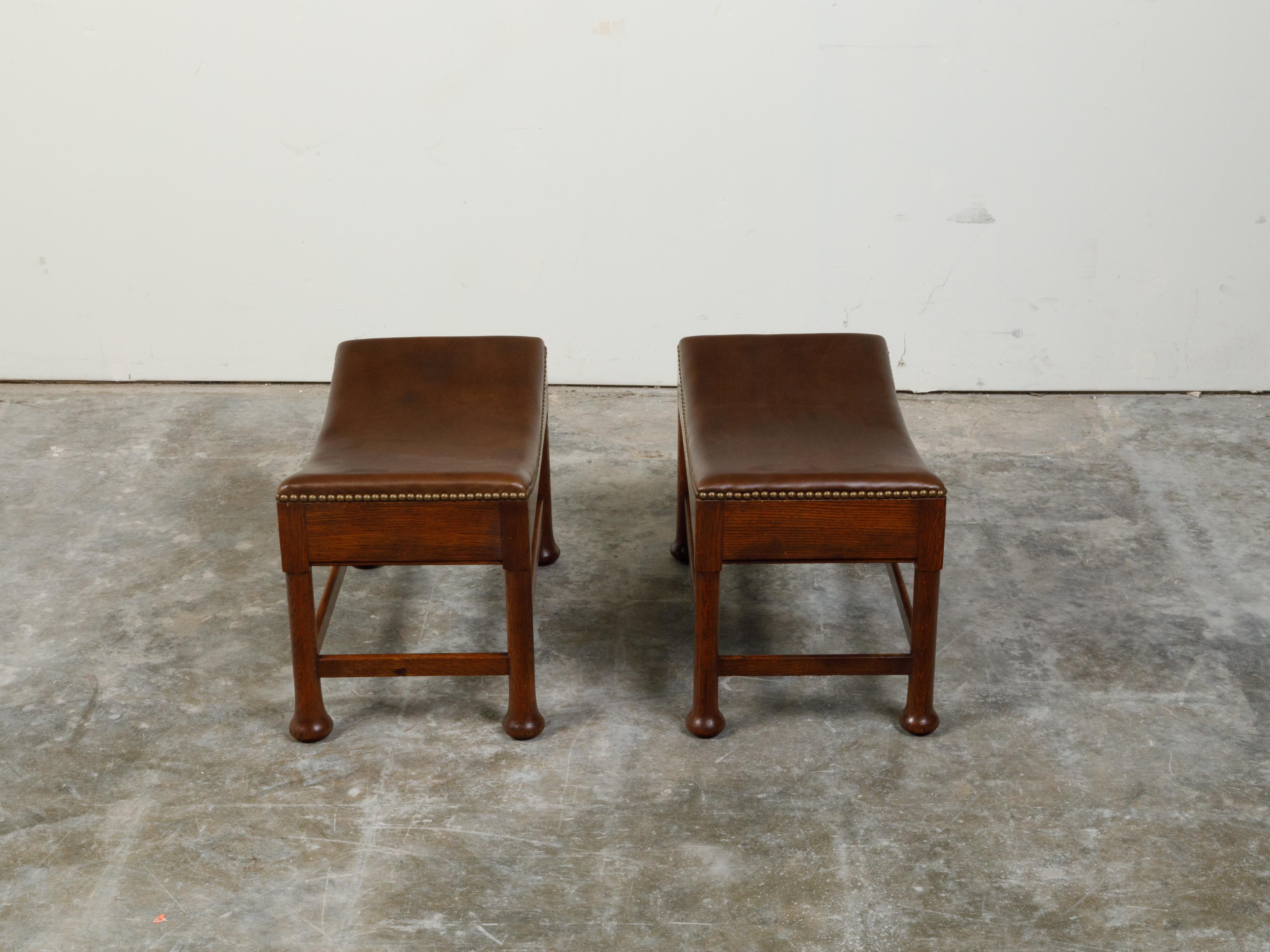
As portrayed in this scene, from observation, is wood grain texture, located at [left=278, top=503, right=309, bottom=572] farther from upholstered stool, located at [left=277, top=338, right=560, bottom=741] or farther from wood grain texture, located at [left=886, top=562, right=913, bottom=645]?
wood grain texture, located at [left=886, top=562, right=913, bottom=645]

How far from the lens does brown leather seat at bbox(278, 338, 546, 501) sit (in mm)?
2234

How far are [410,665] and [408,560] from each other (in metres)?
0.22

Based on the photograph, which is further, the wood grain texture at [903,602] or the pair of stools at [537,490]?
the wood grain texture at [903,602]

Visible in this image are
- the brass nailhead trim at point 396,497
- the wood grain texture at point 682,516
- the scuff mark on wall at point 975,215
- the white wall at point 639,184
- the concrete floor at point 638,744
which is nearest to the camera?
the concrete floor at point 638,744

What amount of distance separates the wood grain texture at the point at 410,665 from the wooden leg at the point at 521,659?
3cm

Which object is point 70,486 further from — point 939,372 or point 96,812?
point 939,372

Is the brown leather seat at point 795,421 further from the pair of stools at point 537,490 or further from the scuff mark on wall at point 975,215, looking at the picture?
the scuff mark on wall at point 975,215

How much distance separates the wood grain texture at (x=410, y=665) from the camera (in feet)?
7.80

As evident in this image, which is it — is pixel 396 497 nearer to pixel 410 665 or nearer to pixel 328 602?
pixel 410 665

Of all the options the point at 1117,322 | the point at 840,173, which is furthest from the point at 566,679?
the point at 1117,322

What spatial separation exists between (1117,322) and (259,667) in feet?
9.08

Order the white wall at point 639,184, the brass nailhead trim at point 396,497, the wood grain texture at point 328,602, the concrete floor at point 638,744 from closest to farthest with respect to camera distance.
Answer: the concrete floor at point 638,744 → the brass nailhead trim at point 396,497 → the wood grain texture at point 328,602 → the white wall at point 639,184

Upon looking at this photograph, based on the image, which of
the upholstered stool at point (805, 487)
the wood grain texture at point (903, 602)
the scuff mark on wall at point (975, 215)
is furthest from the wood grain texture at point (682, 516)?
the scuff mark on wall at point (975, 215)

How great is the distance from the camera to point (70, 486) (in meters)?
3.44
